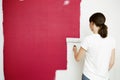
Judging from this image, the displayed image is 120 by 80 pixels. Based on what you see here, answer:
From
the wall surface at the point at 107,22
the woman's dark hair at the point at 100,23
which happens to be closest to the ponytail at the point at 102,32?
the woman's dark hair at the point at 100,23

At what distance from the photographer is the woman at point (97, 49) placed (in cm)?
161

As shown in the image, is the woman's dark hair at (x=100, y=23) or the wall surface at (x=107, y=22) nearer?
the woman's dark hair at (x=100, y=23)

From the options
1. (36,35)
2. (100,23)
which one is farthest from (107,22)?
(36,35)

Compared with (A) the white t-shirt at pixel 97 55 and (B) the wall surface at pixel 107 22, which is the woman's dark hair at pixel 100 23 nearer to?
(A) the white t-shirt at pixel 97 55

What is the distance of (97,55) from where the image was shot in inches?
63.6

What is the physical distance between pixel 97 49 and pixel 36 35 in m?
0.71

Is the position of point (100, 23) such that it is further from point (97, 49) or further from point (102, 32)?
point (97, 49)

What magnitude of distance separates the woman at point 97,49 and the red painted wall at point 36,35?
18.7 inches

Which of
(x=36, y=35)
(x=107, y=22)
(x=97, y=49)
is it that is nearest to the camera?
(x=97, y=49)

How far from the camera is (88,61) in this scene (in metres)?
1.66

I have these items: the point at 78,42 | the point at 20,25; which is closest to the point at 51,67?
the point at 78,42

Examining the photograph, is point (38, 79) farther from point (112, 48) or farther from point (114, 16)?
point (114, 16)

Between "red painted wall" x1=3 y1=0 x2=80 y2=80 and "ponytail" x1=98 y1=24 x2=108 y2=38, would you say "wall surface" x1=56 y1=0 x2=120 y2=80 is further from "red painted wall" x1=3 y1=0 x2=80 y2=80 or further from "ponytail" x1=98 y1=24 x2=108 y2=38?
"ponytail" x1=98 y1=24 x2=108 y2=38

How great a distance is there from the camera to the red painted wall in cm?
204
